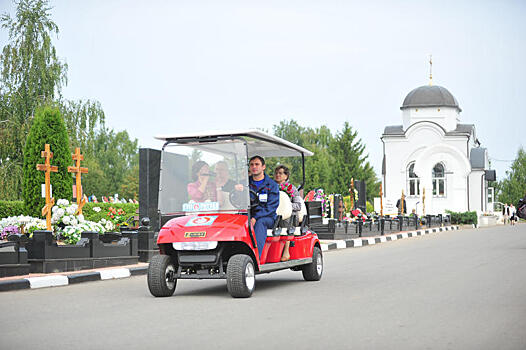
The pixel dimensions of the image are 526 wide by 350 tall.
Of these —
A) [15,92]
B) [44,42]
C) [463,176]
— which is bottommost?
[463,176]

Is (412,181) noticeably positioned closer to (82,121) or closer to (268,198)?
(82,121)

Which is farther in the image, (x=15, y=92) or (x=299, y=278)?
(x=15, y=92)

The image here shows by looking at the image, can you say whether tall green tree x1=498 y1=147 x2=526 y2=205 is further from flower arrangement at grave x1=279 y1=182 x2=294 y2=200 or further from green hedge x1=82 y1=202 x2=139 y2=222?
flower arrangement at grave x1=279 y1=182 x2=294 y2=200

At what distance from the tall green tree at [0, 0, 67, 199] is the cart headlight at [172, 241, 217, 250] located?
1214 inches

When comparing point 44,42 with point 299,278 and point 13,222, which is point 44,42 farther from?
point 299,278

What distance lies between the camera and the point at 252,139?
33.8 feet

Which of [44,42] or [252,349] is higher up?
[44,42]

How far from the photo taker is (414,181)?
6069 centimetres

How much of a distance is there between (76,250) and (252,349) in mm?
8380

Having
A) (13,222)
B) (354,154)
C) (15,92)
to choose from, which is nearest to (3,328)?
(13,222)

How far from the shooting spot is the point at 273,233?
1023 cm

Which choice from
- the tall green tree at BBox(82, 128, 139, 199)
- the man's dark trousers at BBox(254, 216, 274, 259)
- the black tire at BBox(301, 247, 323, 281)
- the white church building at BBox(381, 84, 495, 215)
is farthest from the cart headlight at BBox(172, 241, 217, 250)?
the tall green tree at BBox(82, 128, 139, 199)

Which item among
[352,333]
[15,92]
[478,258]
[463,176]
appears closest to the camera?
[352,333]

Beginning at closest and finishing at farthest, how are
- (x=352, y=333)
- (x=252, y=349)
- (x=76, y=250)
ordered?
1. (x=252, y=349)
2. (x=352, y=333)
3. (x=76, y=250)
